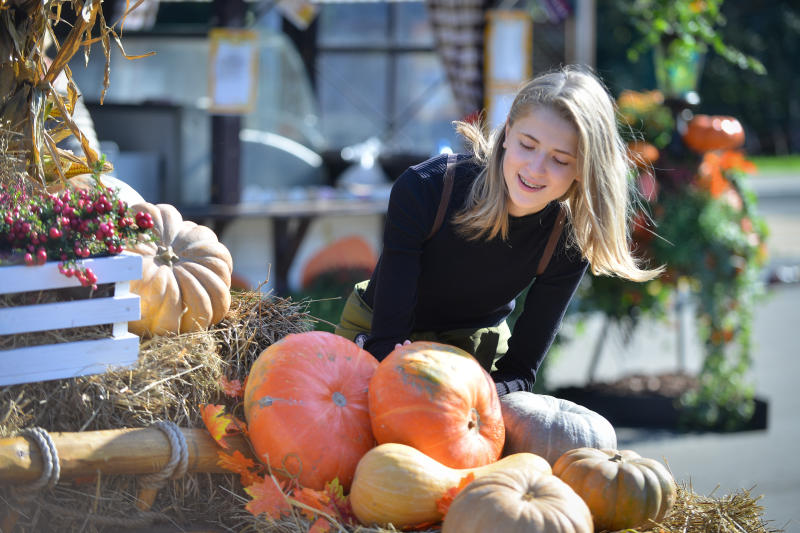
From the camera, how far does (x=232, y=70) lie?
6.29 m

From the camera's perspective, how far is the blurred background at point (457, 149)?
585 centimetres

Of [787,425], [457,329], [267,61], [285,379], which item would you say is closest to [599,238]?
[457,329]

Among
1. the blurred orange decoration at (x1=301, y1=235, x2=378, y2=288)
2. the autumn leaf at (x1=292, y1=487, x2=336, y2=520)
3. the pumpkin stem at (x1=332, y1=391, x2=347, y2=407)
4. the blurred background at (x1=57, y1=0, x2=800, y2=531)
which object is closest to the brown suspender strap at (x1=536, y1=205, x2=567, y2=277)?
the pumpkin stem at (x1=332, y1=391, x2=347, y2=407)

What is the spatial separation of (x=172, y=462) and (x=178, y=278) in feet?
1.93

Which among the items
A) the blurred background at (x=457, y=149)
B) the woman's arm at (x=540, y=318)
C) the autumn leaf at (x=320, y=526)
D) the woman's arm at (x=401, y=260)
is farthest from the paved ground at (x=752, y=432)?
the autumn leaf at (x=320, y=526)

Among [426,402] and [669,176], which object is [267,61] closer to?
[669,176]

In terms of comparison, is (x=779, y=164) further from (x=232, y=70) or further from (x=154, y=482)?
(x=154, y=482)

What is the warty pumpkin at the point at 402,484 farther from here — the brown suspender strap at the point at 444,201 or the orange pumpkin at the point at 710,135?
the orange pumpkin at the point at 710,135

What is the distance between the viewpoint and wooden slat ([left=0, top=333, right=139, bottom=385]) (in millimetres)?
1840

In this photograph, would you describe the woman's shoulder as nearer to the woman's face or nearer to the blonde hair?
the blonde hair

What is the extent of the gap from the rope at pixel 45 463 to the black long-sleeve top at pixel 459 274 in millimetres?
843

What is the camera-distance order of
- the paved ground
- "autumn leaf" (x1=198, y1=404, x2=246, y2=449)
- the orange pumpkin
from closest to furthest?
"autumn leaf" (x1=198, y1=404, x2=246, y2=449) → the paved ground → the orange pumpkin

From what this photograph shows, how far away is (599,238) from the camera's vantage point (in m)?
2.32

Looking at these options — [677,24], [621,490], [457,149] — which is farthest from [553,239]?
[457,149]
